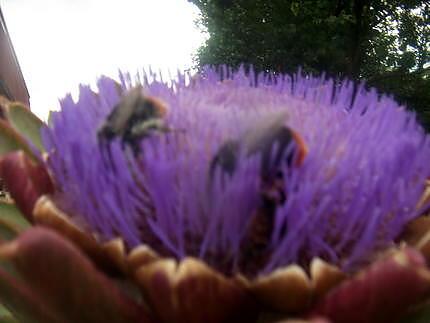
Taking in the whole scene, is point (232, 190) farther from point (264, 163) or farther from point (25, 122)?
point (25, 122)

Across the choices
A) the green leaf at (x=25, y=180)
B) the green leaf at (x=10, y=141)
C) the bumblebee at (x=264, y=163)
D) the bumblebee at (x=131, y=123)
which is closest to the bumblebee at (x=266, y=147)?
the bumblebee at (x=264, y=163)

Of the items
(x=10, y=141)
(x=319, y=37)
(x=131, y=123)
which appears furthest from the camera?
(x=319, y=37)

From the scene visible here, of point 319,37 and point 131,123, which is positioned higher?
point 131,123

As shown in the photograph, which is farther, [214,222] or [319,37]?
[319,37]

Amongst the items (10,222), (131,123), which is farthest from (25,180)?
(131,123)

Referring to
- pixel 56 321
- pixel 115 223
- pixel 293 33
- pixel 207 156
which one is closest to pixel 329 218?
pixel 207 156

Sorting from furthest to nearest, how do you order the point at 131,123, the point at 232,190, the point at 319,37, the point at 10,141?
the point at 319,37, the point at 10,141, the point at 131,123, the point at 232,190

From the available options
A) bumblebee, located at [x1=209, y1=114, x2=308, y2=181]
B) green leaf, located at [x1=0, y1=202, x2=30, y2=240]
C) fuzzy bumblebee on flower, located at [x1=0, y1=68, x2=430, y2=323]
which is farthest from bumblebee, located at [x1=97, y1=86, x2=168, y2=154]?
green leaf, located at [x1=0, y1=202, x2=30, y2=240]
